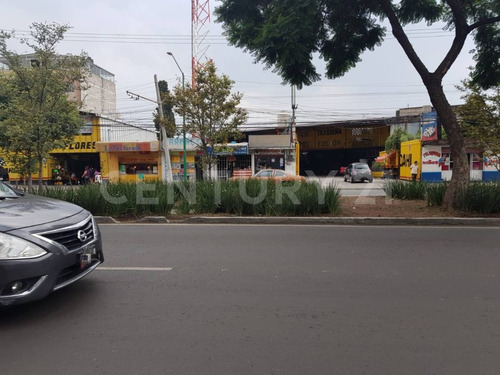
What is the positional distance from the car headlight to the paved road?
0.69 metres

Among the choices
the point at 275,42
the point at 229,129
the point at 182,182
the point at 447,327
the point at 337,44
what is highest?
the point at 337,44

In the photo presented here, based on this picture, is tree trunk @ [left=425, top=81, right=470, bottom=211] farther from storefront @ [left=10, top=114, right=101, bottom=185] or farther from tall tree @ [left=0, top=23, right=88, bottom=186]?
storefront @ [left=10, top=114, right=101, bottom=185]

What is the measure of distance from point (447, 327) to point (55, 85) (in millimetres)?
13163

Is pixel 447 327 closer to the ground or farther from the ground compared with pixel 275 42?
closer to the ground

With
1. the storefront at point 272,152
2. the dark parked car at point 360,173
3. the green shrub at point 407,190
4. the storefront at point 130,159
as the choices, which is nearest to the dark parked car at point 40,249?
the green shrub at point 407,190

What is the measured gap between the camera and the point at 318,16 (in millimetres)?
10039

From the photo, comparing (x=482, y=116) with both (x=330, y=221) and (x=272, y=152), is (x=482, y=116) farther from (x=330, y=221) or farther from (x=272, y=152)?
(x=272, y=152)

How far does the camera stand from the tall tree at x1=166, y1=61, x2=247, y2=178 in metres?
14.7

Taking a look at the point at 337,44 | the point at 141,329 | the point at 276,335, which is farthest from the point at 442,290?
the point at 337,44

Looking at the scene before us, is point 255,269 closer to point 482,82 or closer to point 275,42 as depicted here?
point 275,42

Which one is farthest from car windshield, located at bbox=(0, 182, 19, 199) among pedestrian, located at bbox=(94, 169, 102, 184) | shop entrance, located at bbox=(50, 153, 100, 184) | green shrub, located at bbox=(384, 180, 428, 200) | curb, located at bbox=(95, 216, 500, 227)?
shop entrance, located at bbox=(50, 153, 100, 184)

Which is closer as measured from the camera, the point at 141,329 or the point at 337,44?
the point at 141,329

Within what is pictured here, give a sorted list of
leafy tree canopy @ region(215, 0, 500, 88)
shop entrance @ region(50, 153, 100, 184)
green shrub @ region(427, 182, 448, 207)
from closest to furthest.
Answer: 1. leafy tree canopy @ region(215, 0, 500, 88)
2. green shrub @ region(427, 182, 448, 207)
3. shop entrance @ region(50, 153, 100, 184)

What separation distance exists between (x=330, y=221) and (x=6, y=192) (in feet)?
22.3
